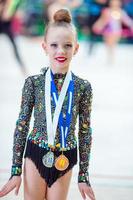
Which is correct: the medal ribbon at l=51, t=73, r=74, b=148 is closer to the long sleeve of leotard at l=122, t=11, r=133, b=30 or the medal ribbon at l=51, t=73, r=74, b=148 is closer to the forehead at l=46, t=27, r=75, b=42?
the forehead at l=46, t=27, r=75, b=42

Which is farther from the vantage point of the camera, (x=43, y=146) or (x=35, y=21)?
(x=35, y=21)

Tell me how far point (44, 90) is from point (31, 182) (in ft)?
1.36

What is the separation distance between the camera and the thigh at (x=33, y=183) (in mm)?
1951

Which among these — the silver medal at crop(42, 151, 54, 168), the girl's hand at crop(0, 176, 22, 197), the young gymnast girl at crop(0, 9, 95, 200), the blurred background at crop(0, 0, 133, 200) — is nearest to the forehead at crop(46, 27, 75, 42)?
the young gymnast girl at crop(0, 9, 95, 200)

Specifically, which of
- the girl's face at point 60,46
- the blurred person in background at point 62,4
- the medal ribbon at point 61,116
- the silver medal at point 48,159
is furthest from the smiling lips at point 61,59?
the blurred person in background at point 62,4

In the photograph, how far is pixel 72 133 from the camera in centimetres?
199


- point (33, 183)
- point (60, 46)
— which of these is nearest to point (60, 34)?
point (60, 46)

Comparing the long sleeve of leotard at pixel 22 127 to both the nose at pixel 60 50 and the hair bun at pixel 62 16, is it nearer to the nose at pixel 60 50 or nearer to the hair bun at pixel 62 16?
the nose at pixel 60 50

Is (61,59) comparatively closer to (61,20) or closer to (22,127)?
(61,20)

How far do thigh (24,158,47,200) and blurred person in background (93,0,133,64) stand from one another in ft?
11.5

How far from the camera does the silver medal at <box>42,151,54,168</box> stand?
1.92 m

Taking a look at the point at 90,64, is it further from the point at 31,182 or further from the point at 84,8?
the point at 31,182

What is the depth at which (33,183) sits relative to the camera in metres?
1.96

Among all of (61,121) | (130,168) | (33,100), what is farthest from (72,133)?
(130,168)
